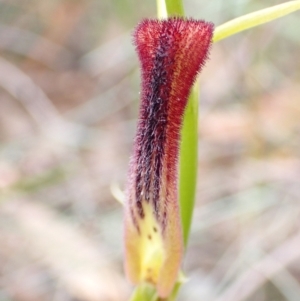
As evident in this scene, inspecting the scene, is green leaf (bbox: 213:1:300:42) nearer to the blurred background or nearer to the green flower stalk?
the green flower stalk

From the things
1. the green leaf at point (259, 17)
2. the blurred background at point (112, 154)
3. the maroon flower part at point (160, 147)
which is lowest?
the maroon flower part at point (160, 147)

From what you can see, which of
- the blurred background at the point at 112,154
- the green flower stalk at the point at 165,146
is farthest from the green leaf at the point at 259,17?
the blurred background at the point at 112,154

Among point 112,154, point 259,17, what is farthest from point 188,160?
point 112,154

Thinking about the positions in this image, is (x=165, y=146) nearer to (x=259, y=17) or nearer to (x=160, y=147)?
(x=160, y=147)

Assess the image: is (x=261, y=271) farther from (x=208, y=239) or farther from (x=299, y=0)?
(x=299, y=0)

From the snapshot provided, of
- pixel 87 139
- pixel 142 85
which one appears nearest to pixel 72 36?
pixel 87 139

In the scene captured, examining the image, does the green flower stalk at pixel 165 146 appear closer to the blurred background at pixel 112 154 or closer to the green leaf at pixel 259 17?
Result: the green leaf at pixel 259 17
